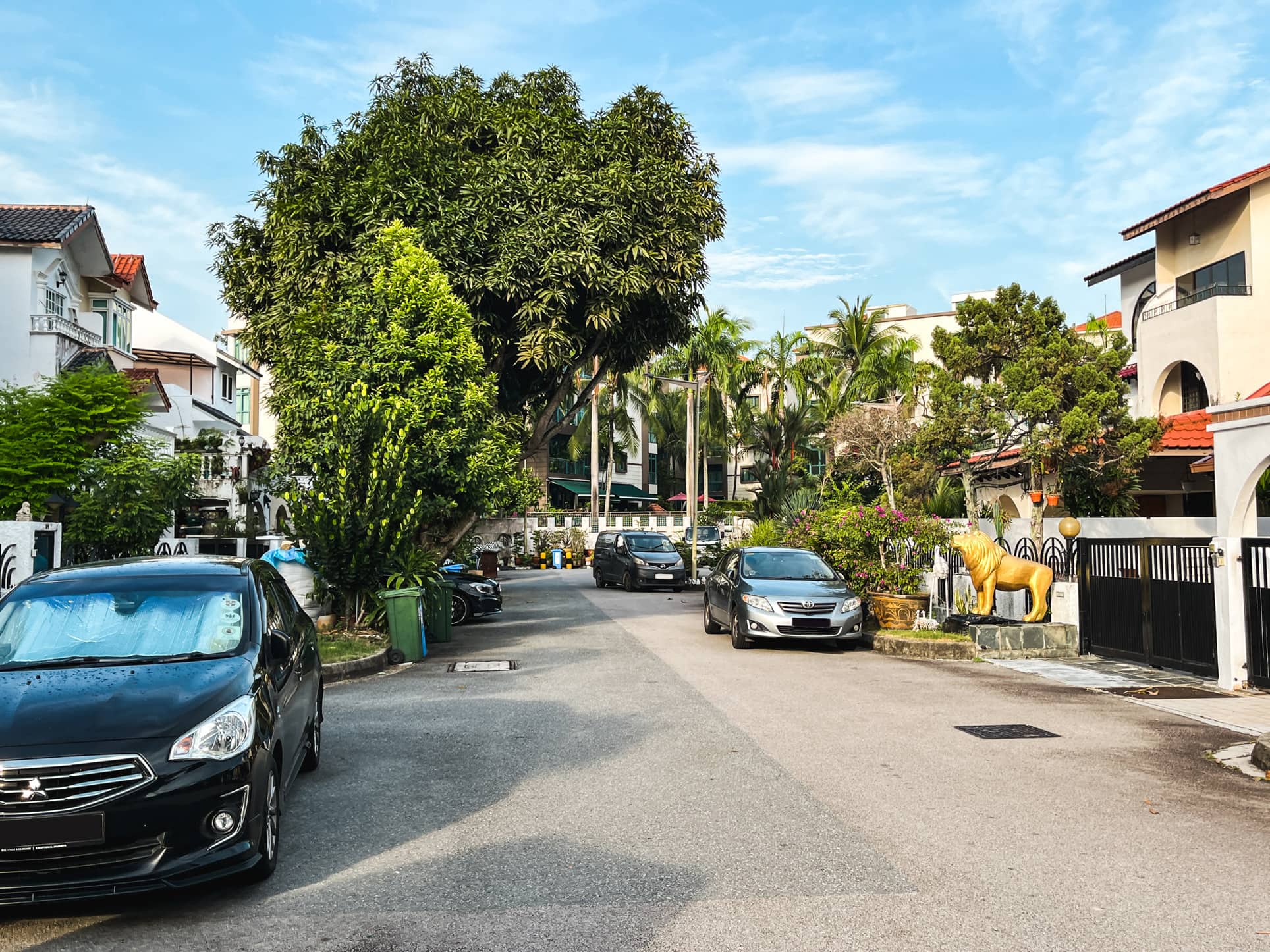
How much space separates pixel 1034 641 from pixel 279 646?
11.9 metres

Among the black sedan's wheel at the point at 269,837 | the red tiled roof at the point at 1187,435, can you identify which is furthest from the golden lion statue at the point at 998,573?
the black sedan's wheel at the point at 269,837

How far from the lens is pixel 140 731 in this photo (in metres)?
4.94

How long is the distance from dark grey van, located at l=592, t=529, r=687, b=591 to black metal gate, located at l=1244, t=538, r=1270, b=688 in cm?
2057

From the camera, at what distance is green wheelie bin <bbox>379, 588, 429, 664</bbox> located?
50.1 feet

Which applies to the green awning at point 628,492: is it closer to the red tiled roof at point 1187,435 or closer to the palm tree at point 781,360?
the palm tree at point 781,360

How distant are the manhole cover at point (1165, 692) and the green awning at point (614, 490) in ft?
190

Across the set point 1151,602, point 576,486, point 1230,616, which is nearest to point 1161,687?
point 1230,616

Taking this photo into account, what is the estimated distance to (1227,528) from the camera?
12625 millimetres

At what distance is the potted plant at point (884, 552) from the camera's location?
696 inches

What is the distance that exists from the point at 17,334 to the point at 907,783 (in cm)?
2876

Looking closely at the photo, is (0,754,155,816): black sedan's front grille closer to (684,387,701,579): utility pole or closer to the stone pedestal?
the stone pedestal

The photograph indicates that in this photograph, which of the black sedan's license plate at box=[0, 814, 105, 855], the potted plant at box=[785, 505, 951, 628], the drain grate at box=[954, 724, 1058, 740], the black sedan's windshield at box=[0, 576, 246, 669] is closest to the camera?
the black sedan's license plate at box=[0, 814, 105, 855]

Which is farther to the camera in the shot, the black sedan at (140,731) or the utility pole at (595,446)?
the utility pole at (595,446)

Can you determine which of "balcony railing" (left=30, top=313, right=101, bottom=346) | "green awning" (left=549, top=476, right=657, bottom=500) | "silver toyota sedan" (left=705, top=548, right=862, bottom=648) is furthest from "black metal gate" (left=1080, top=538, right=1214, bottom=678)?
"green awning" (left=549, top=476, right=657, bottom=500)
